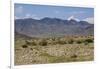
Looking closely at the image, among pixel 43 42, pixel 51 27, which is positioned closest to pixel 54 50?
pixel 43 42

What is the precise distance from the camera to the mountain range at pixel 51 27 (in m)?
2.28

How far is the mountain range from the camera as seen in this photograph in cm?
228

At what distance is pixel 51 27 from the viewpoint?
2398 millimetres

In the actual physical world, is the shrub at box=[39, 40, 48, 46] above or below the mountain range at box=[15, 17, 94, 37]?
below

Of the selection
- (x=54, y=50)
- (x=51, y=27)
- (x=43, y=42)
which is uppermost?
(x=51, y=27)

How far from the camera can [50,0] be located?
238cm

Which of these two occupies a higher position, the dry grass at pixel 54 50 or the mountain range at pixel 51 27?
the mountain range at pixel 51 27

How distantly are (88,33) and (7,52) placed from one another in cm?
109

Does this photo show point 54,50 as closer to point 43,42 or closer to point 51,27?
point 43,42

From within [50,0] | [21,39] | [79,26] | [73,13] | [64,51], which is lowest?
[64,51]

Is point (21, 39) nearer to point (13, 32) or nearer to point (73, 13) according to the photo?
point (13, 32)

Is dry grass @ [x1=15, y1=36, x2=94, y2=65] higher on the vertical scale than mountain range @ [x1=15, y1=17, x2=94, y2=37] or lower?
lower

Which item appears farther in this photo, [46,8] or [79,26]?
[79,26]

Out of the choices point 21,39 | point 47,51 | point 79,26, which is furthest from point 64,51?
point 21,39
